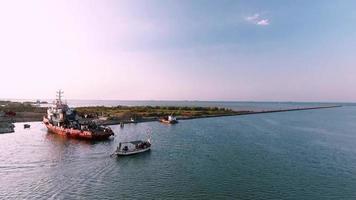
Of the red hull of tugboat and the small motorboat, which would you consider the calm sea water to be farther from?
the red hull of tugboat

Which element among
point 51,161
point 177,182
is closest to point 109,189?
point 177,182

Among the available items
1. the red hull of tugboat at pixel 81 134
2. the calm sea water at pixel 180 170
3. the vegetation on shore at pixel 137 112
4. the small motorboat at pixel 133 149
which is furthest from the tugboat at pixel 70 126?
the vegetation on shore at pixel 137 112

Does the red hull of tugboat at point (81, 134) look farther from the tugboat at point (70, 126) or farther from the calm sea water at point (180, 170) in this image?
the calm sea water at point (180, 170)

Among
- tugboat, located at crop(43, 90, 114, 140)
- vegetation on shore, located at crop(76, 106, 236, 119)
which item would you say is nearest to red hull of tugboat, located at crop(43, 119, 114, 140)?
tugboat, located at crop(43, 90, 114, 140)

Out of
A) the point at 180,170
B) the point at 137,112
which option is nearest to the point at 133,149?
the point at 180,170

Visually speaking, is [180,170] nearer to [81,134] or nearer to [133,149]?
[133,149]

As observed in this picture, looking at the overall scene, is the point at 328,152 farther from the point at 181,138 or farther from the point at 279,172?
the point at 181,138

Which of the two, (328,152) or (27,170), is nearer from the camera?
(27,170)
